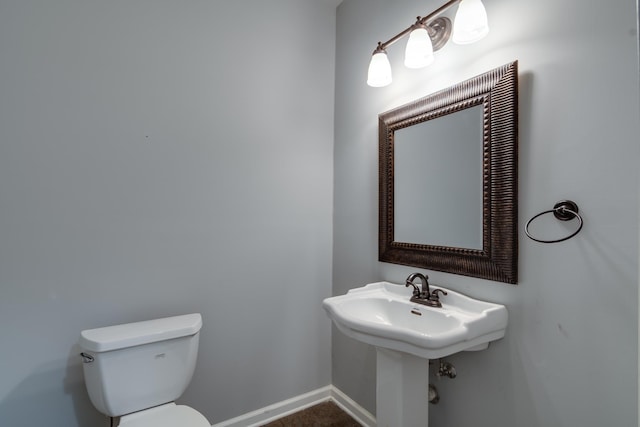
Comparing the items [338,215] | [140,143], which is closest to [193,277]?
[140,143]

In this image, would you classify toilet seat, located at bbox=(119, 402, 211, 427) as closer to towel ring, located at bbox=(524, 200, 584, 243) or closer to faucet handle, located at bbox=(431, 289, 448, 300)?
faucet handle, located at bbox=(431, 289, 448, 300)

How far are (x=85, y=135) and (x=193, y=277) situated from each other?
81 cm

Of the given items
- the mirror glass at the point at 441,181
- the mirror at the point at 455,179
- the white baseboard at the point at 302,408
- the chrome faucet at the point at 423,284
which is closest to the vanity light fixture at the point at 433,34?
the mirror at the point at 455,179

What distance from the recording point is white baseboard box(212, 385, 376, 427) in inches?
69.9

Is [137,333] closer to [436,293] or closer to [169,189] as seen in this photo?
[169,189]

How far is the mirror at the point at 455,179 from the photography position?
46.5 inches

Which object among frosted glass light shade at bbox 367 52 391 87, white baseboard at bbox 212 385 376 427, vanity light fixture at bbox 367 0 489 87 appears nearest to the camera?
vanity light fixture at bbox 367 0 489 87

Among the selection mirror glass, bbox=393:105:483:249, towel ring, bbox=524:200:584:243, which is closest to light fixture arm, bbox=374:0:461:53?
mirror glass, bbox=393:105:483:249

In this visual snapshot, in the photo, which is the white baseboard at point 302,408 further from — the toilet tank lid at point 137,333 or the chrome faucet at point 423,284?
the chrome faucet at point 423,284

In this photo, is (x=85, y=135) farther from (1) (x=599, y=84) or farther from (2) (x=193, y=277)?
(1) (x=599, y=84)

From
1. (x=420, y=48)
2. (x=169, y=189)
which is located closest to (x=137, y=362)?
(x=169, y=189)

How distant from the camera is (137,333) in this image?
4.24ft

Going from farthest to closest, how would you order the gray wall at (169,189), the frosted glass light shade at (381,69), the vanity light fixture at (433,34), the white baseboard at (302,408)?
the white baseboard at (302,408)
the frosted glass light shade at (381,69)
the gray wall at (169,189)
the vanity light fixture at (433,34)

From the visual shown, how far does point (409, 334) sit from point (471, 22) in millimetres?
1148
